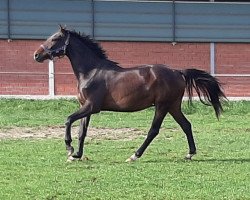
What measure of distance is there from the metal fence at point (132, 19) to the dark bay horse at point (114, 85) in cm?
1408

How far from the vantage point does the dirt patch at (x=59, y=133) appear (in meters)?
15.8

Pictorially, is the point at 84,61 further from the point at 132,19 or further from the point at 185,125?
the point at 132,19

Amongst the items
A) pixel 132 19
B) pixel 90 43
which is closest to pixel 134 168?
pixel 90 43

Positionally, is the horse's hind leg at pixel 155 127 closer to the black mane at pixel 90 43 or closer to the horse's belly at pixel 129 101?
the horse's belly at pixel 129 101

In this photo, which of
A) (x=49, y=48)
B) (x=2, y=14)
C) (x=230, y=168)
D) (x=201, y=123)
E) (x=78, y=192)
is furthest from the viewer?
(x=2, y=14)

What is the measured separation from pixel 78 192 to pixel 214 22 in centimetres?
1882

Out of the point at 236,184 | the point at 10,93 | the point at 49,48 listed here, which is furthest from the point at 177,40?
the point at 236,184

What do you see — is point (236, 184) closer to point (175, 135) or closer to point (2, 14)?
point (175, 135)

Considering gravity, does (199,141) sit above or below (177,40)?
below

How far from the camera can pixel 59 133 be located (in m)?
16.5

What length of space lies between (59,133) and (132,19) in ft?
36.0

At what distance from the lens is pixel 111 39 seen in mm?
26547

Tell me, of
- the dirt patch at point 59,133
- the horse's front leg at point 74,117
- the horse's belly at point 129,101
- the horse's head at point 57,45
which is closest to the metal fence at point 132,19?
the dirt patch at point 59,133

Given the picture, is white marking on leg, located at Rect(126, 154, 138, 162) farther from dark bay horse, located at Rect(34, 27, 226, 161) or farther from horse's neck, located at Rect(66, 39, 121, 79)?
horse's neck, located at Rect(66, 39, 121, 79)
